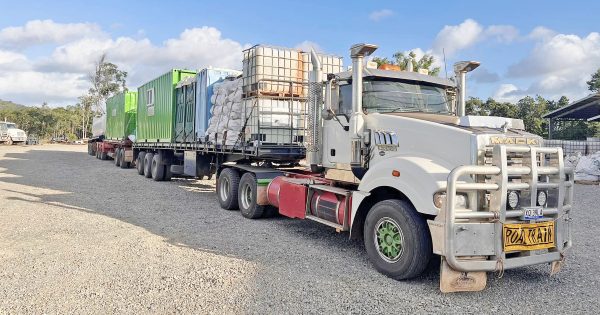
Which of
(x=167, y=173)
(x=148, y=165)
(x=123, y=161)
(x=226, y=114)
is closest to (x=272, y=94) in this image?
(x=226, y=114)

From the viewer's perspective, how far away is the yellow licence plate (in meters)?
4.31

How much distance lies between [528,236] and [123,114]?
823 inches

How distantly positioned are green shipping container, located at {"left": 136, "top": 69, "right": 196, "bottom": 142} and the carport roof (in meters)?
17.7

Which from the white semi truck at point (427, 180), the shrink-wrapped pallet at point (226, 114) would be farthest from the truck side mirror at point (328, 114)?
the shrink-wrapped pallet at point (226, 114)

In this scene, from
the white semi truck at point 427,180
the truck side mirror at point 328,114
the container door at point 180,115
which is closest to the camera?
the white semi truck at point 427,180

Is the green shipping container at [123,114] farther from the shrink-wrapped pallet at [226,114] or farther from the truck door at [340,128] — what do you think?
the truck door at [340,128]

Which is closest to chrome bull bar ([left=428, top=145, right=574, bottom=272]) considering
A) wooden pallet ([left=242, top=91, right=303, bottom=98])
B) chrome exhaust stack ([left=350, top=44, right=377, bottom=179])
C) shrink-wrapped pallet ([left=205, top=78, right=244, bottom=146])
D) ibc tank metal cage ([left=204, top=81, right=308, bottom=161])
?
chrome exhaust stack ([left=350, top=44, right=377, bottom=179])

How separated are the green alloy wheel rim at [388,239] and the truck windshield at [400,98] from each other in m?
1.54

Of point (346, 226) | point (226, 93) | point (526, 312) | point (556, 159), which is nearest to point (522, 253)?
point (526, 312)

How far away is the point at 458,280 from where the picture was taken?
4.35 m

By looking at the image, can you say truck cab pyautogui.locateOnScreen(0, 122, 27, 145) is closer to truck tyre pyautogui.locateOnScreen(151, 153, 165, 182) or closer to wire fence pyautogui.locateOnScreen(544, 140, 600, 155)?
truck tyre pyautogui.locateOnScreen(151, 153, 165, 182)

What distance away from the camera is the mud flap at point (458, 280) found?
14.2ft

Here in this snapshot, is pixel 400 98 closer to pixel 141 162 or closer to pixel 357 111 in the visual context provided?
pixel 357 111

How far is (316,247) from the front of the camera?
6.39 metres
